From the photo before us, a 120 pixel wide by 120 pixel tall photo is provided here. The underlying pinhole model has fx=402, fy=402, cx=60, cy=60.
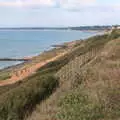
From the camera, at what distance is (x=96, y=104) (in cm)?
1137

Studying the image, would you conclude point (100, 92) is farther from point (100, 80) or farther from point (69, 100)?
point (100, 80)

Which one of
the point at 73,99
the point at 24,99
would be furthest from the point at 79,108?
the point at 24,99

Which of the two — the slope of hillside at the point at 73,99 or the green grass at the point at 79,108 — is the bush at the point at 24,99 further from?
the green grass at the point at 79,108

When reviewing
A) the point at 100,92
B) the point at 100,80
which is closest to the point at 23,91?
the point at 100,80

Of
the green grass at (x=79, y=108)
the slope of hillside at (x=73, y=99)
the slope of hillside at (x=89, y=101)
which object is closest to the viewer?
the green grass at (x=79, y=108)

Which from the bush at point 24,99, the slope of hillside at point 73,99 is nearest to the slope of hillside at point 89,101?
the slope of hillside at point 73,99

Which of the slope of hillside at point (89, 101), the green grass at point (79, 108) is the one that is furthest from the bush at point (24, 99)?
the green grass at point (79, 108)

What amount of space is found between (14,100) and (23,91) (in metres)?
1.05

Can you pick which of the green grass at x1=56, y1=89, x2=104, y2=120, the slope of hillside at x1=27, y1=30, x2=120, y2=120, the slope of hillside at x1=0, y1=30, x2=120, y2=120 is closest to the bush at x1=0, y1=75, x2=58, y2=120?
the slope of hillside at x1=0, y1=30, x2=120, y2=120

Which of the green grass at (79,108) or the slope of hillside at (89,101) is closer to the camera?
the green grass at (79,108)

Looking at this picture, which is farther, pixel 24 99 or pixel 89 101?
pixel 24 99

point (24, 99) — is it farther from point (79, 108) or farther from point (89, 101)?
point (79, 108)

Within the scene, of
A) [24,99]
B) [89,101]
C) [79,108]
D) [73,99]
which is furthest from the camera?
[24,99]

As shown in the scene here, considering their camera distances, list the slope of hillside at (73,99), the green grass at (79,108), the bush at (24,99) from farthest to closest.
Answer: the bush at (24,99), the slope of hillside at (73,99), the green grass at (79,108)
